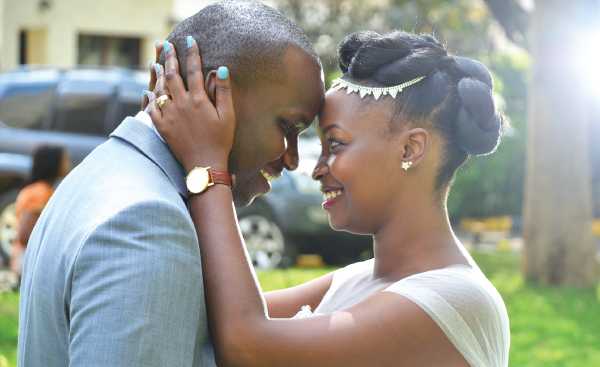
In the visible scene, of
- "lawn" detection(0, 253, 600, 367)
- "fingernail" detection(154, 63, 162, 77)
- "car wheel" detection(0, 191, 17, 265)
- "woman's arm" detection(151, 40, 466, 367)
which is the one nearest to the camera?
"woman's arm" detection(151, 40, 466, 367)

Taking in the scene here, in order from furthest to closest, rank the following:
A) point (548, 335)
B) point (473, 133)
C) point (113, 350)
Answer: point (548, 335) → point (473, 133) → point (113, 350)

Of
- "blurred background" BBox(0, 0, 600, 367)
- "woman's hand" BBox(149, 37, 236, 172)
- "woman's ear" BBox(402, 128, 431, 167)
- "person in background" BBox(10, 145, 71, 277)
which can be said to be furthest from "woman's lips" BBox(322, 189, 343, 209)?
"blurred background" BBox(0, 0, 600, 367)

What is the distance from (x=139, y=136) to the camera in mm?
2635

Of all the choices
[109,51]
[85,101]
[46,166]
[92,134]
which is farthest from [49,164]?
[109,51]

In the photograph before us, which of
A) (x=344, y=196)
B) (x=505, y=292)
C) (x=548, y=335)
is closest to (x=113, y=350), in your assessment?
(x=344, y=196)

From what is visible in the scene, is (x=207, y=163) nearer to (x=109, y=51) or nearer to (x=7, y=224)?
(x=7, y=224)

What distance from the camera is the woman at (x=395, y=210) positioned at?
9.34 feet

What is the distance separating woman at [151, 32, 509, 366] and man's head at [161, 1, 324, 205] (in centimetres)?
8

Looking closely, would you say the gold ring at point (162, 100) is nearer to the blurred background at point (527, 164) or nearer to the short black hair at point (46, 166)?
the short black hair at point (46, 166)

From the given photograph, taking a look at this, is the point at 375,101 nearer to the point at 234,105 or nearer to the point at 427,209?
the point at 427,209

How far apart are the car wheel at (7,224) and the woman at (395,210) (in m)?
8.40

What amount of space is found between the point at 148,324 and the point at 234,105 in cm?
76

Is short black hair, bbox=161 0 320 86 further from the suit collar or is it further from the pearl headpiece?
the pearl headpiece

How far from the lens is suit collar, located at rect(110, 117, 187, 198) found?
2.60 m
